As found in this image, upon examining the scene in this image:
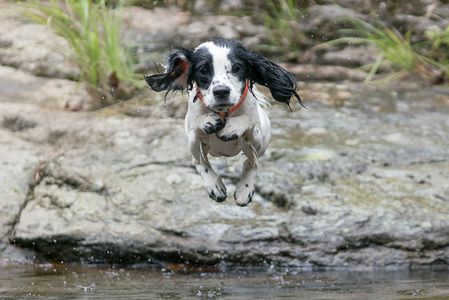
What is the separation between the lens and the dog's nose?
158 inches

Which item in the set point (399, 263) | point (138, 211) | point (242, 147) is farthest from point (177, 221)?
point (242, 147)

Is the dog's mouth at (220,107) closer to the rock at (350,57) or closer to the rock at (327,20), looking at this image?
the rock at (350,57)

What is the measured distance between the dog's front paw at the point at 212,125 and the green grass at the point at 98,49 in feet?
12.4

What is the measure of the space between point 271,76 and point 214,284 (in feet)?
6.62

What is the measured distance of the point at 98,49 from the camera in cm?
791

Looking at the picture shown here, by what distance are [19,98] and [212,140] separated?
3.82 m

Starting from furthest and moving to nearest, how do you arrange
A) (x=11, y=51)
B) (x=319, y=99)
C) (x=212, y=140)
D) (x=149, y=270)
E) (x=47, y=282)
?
(x=11, y=51), (x=319, y=99), (x=149, y=270), (x=47, y=282), (x=212, y=140)

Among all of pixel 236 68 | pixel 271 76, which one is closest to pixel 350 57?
pixel 271 76

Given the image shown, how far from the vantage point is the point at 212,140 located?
4.51 meters

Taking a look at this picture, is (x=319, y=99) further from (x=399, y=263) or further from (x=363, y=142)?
(x=399, y=263)

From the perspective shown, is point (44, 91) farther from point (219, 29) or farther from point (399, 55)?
point (399, 55)

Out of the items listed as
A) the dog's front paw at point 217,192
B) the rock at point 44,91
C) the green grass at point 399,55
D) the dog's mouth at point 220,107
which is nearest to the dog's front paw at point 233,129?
the dog's mouth at point 220,107

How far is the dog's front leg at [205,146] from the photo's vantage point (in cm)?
427

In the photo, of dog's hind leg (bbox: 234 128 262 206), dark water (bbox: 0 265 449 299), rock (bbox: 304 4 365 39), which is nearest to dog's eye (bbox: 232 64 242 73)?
dog's hind leg (bbox: 234 128 262 206)
